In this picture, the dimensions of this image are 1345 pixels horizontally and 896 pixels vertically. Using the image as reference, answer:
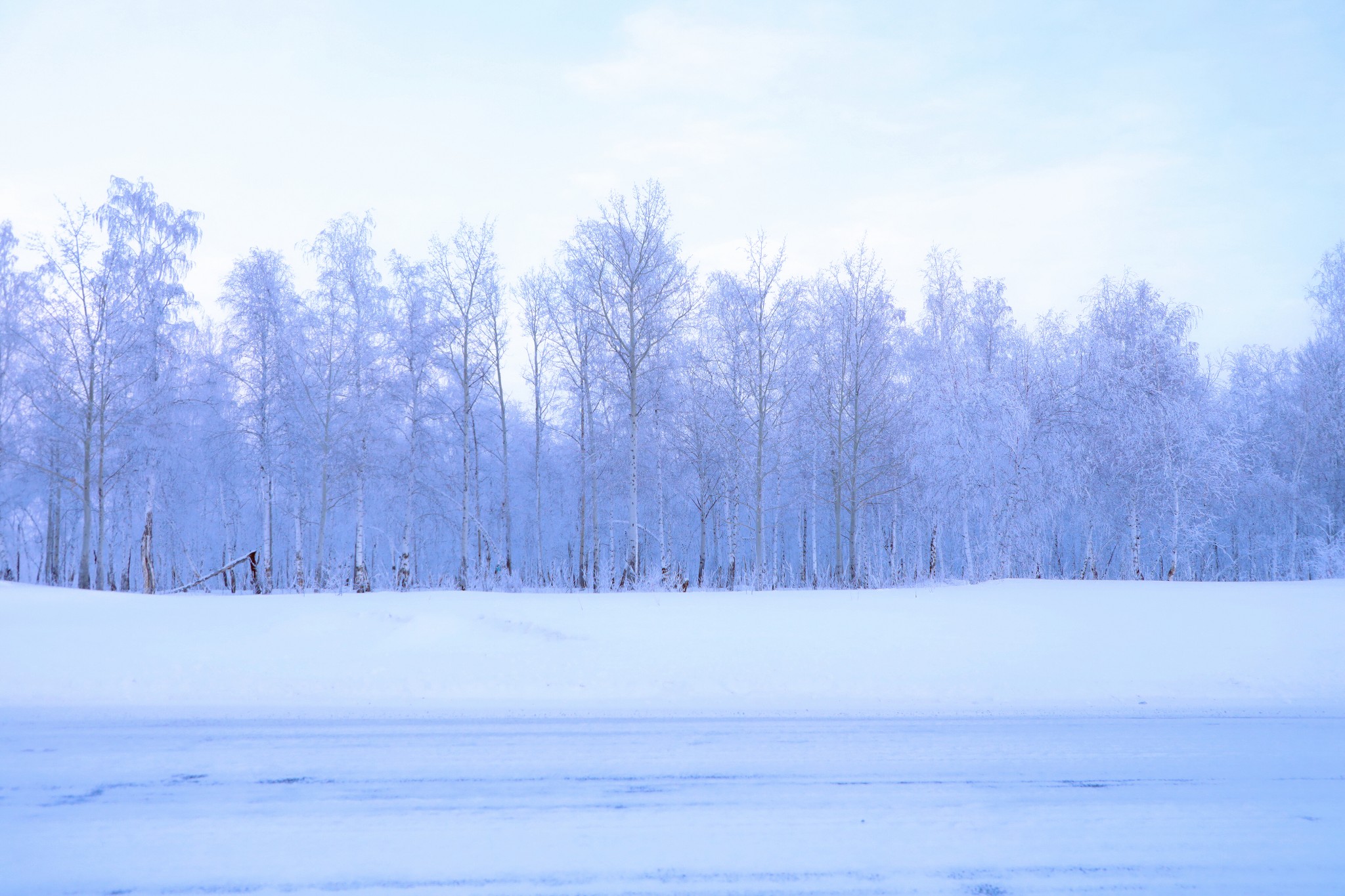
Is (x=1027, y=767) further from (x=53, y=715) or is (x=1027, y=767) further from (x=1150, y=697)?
(x=53, y=715)

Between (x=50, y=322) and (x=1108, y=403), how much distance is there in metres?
34.1

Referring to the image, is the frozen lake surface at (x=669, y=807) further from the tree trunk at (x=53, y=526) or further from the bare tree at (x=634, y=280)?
the tree trunk at (x=53, y=526)

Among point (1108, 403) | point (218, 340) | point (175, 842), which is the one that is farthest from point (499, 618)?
point (218, 340)

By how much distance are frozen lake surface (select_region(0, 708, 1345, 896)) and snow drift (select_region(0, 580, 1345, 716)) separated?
2.77 ft

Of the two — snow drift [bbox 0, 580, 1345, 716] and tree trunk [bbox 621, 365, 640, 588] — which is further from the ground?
tree trunk [bbox 621, 365, 640, 588]

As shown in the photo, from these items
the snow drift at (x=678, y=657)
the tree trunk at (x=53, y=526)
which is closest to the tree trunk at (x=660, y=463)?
the snow drift at (x=678, y=657)

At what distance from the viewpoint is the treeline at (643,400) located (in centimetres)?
2128

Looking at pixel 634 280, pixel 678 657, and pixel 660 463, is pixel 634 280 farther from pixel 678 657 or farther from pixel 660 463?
pixel 678 657

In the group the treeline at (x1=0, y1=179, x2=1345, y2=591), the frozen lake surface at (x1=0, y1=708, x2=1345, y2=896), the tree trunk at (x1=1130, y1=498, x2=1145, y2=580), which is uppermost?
the treeline at (x1=0, y1=179, x2=1345, y2=591)

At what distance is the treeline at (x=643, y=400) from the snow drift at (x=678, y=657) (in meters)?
8.38

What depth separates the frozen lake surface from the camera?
3699 millimetres

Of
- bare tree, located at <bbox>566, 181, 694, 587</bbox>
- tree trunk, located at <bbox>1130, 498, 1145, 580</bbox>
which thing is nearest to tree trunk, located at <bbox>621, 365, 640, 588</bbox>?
bare tree, located at <bbox>566, 181, 694, 587</bbox>

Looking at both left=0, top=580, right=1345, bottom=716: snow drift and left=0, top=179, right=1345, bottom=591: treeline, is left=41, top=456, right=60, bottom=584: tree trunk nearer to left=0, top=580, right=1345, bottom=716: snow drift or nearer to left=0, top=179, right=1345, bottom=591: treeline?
left=0, top=179, right=1345, bottom=591: treeline

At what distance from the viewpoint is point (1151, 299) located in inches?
1021
